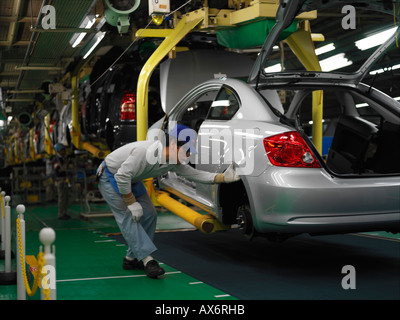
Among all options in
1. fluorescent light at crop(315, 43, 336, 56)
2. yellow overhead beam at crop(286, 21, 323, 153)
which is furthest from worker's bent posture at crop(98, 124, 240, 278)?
fluorescent light at crop(315, 43, 336, 56)

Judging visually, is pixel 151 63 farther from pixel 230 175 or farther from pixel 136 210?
pixel 230 175

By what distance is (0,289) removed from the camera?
14.6ft

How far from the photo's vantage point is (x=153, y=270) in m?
4.65

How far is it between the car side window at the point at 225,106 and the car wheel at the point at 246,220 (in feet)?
2.73

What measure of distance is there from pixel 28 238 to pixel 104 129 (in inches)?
80.5

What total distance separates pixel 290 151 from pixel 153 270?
5.25ft

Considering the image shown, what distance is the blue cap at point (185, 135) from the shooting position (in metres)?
4.60

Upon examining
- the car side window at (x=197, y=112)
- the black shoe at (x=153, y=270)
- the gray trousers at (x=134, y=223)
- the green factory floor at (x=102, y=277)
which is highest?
the car side window at (x=197, y=112)

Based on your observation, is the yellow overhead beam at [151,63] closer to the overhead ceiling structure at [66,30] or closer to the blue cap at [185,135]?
the overhead ceiling structure at [66,30]

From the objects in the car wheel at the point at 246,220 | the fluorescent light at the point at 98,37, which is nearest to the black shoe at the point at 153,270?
the car wheel at the point at 246,220

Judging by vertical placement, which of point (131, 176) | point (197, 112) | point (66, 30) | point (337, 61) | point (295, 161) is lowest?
point (131, 176)

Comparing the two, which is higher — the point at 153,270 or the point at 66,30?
the point at 66,30

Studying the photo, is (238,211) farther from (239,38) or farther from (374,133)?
(239,38)

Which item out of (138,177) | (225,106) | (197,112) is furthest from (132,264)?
(197,112)
